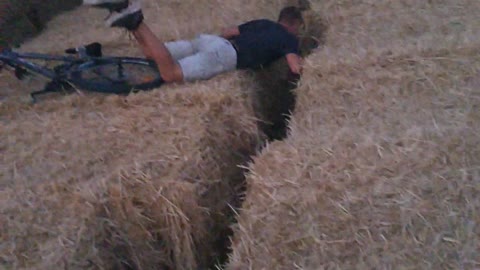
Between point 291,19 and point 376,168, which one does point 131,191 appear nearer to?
point 376,168

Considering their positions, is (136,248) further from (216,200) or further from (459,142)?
(459,142)

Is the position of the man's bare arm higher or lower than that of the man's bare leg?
lower

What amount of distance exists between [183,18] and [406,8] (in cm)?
215

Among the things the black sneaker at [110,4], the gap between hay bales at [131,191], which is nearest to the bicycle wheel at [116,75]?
the gap between hay bales at [131,191]

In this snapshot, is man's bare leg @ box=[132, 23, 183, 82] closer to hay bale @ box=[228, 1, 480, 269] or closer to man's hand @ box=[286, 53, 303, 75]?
man's hand @ box=[286, 53, 303, 75]

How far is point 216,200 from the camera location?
4.02m

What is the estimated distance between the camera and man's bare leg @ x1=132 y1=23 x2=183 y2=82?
500 centimetres

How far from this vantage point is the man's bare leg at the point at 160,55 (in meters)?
5.00

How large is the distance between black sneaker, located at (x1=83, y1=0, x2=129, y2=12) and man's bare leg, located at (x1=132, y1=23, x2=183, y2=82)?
0.94 feet

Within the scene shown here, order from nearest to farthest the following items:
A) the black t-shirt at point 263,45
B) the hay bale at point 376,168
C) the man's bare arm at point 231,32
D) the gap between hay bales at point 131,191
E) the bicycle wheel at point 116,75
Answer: the hay bale at point 376,168 < the gap between hay bales at point 131,191 < the bicycle wheel at point 116,75 < the black t-shirt at point 263,45 < the man's bare arm at point 231,32

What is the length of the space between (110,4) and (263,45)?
1.34 metres

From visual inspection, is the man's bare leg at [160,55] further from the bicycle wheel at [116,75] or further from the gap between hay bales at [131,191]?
the gap between hay bales at [131,191]

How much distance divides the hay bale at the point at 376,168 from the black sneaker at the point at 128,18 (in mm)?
1327

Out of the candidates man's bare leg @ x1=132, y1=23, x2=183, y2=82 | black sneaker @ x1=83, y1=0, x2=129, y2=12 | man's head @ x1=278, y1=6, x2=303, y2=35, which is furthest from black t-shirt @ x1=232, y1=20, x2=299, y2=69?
black sneaker @ x1=83, y1=0, x2=129, y2=12
